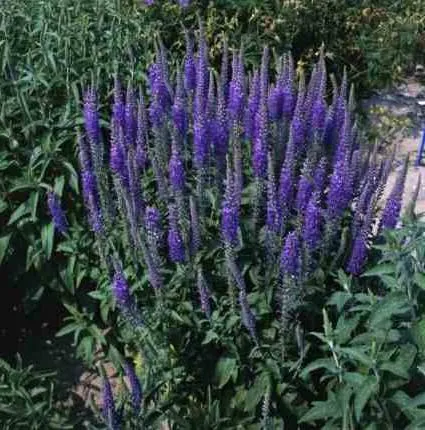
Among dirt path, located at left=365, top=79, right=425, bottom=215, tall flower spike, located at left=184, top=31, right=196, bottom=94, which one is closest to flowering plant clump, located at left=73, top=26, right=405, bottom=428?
tall flower spike, located at left=184, top=31, right=196, bottom=94

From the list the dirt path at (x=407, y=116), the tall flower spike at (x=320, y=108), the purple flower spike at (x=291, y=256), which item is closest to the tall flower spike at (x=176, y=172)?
the purple flower spike at (x=291, y=256)

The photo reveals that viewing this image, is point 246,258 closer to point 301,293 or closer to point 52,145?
point 301,293

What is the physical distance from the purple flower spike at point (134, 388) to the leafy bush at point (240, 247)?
0.01 m

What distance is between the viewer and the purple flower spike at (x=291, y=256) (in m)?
2.83

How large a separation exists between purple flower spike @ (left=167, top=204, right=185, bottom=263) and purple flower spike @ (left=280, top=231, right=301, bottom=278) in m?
0.47

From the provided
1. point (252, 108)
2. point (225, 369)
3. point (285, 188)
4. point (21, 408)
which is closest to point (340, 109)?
point (252, 108)

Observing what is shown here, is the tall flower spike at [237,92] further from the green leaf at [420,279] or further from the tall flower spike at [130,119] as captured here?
the green leaf at [420,279]

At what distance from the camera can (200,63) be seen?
11.3ft

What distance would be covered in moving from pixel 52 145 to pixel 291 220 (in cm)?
145

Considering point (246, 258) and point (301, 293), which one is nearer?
point (301, 293)

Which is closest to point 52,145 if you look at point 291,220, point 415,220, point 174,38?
point 291,220

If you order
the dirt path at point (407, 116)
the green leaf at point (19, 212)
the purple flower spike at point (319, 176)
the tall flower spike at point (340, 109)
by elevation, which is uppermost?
the tall flower spike at point (340, 109)

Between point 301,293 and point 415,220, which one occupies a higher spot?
point 415,220

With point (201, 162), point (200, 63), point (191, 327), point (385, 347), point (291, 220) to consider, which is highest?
point (200, 63)
